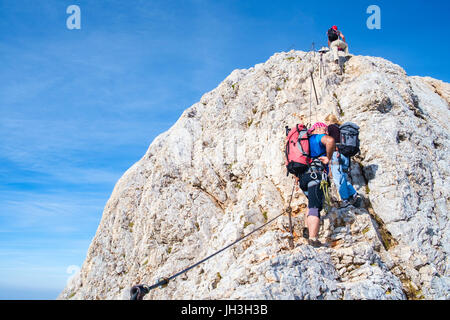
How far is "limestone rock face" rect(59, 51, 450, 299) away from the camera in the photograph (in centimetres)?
924

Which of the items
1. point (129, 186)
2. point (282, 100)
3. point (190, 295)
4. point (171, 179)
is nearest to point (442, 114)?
point (282, 100)

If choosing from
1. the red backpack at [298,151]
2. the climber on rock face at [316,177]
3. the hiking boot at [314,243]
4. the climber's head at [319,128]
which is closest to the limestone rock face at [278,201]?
the hiking boot at [314,243]

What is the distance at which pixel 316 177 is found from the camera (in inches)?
409

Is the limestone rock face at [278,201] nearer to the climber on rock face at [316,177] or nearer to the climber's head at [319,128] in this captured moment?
the climber on rock face at [316,177]

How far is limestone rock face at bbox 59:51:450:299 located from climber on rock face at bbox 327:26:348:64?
1.91ft

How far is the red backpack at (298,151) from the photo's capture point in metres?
10.6

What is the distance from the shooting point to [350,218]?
435 inches

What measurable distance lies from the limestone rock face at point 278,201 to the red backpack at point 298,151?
1.80 m

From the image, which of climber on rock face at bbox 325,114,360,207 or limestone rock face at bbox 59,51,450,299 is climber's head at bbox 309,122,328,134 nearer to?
climber on rock face at bbox 325,114,360,207

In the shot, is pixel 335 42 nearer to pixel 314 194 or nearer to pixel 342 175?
pixel 342 175

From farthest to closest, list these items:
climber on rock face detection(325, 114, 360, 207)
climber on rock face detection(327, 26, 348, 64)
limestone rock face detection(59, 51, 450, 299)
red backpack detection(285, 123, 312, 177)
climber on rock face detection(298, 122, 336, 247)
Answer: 1. climber on rock face detection(327, 26, 348, 64)
2. climber on rock face detection(325, 114, 360, 207)
3. red backpack detection(285, 123, 312, 177)
4. climber on rock face detection(298, 122, 336, 247)
5. limestone rock face detection(59, 51, 450, 299)

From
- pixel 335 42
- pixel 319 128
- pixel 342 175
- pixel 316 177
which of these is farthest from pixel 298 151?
pixel 335 42

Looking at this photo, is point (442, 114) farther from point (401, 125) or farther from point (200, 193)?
point (200, 193)

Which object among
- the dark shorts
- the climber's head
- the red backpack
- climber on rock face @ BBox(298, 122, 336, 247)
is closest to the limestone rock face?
climber on rock face @ BBox(298, 122, 336, 247)
